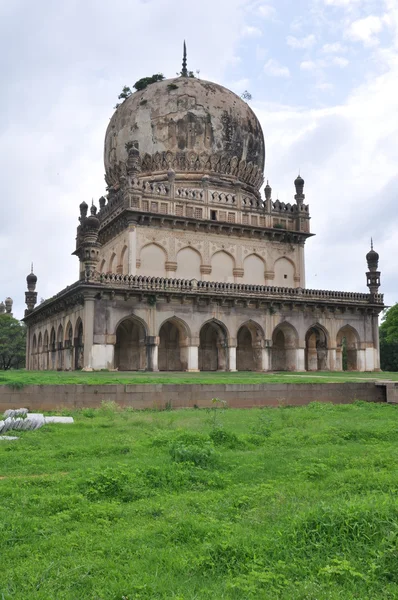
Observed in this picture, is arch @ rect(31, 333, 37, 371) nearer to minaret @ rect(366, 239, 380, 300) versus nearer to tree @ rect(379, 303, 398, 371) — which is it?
minaret @ rect(366, 239, 380, 300)

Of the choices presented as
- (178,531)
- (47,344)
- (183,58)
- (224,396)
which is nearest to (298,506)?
(178,531)

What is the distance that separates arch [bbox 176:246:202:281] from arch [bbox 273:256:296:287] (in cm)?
474

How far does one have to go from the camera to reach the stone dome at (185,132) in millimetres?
33031

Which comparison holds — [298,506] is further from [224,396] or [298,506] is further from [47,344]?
[47,344]

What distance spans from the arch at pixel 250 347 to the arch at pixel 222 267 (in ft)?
9.21

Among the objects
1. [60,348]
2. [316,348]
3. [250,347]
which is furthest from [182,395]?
[316,348]

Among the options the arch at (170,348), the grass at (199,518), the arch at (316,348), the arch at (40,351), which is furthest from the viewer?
the arch at (40,351)

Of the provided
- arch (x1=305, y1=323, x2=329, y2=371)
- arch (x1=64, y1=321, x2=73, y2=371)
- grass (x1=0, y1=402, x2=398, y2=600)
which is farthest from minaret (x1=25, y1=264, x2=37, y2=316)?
grass (x1=0, y1=402, x2=398, y2=600)

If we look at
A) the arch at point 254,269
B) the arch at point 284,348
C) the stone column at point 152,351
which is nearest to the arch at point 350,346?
the arch at point 284,348

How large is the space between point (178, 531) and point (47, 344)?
30750mm

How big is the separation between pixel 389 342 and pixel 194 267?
19864 millimetres

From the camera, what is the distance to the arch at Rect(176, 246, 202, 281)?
103ft

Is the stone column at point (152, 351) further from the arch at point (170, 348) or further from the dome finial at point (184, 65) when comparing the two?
the dome finial at point (184, 65)

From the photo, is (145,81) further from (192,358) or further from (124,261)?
(192,358)
